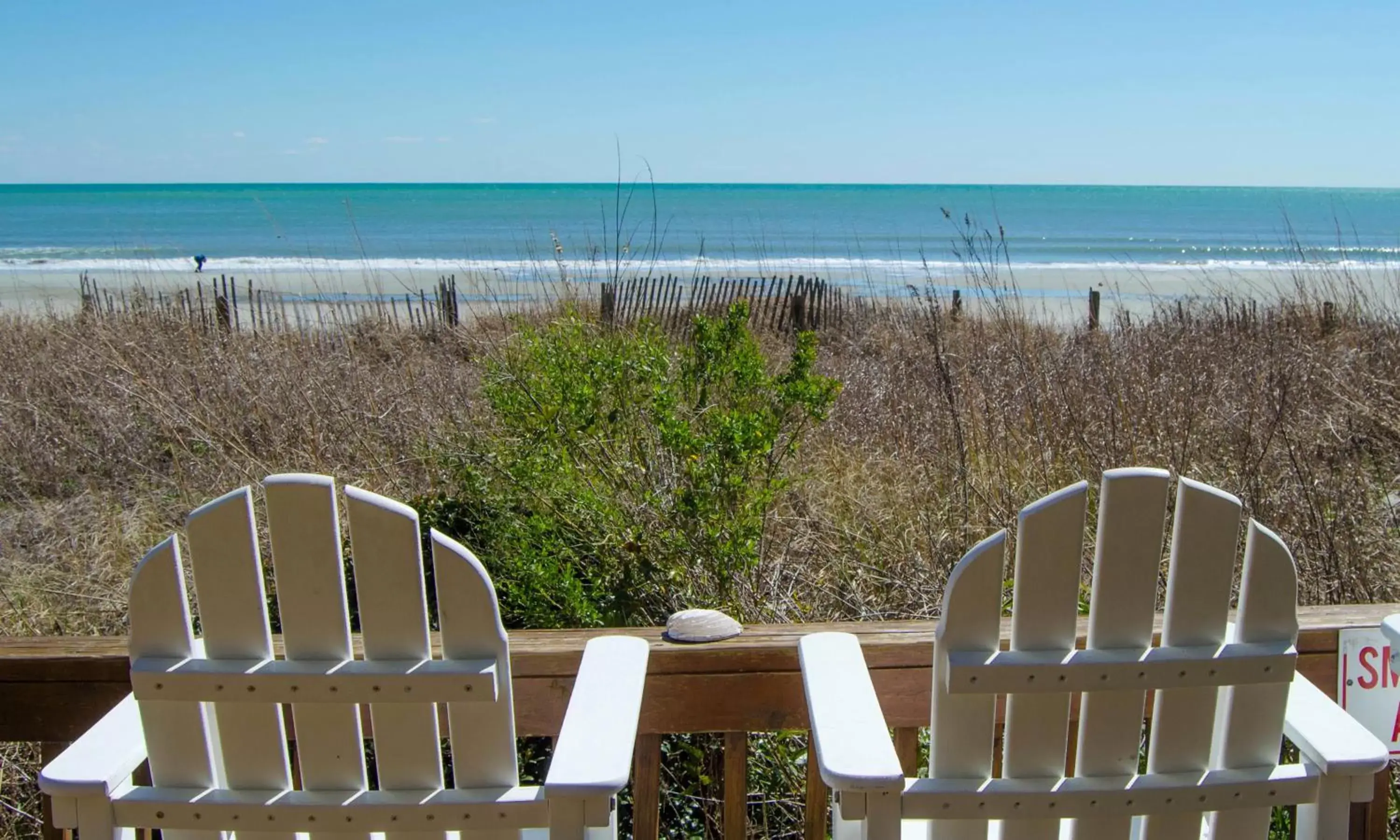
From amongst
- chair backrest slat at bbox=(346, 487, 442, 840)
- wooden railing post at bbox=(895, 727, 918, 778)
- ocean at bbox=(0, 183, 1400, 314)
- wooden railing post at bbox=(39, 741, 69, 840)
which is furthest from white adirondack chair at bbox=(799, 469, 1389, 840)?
ocean at bbox=(0, 183, 1400, 314)

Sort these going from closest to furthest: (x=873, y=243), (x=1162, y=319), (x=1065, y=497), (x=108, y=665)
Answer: (x=1065, y=497), (x=108, y=665), (x=1162, y=319), (x=873, y=243)

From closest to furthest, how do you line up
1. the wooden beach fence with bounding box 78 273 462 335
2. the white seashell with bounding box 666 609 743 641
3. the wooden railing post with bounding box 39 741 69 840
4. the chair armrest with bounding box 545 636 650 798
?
1. the chair armrest with bounding box 545 636 650 798
2. the wooden railing post with bounding box 39 741 69 840
3. the white seashell with bounding box 666 609 743 641
4. the wooden beach fence with bounding box 78 273 462 335

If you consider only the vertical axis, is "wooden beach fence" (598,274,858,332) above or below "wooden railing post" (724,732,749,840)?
above

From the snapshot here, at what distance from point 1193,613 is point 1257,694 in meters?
0.15

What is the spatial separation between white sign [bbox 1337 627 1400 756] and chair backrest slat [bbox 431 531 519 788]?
4.48 ft

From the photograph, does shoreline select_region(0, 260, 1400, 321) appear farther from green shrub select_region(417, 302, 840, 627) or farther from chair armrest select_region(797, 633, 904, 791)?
chair armrest select_region(797, 633, 904, 791)

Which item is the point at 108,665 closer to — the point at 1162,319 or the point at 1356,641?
the point at 1356,641

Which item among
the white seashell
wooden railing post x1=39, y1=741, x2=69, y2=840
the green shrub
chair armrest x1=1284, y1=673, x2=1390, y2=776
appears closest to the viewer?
chair armrest x1=1284, y1=673, x2=1390, y2=776

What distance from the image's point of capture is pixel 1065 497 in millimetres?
1256

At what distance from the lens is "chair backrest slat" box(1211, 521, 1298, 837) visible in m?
1.30

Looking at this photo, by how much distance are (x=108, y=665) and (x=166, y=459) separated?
3740mm

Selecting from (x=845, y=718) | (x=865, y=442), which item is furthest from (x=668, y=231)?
(x=845, y=718)

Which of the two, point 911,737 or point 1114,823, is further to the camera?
point 911,737

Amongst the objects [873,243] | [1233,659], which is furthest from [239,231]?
[1233,659]
